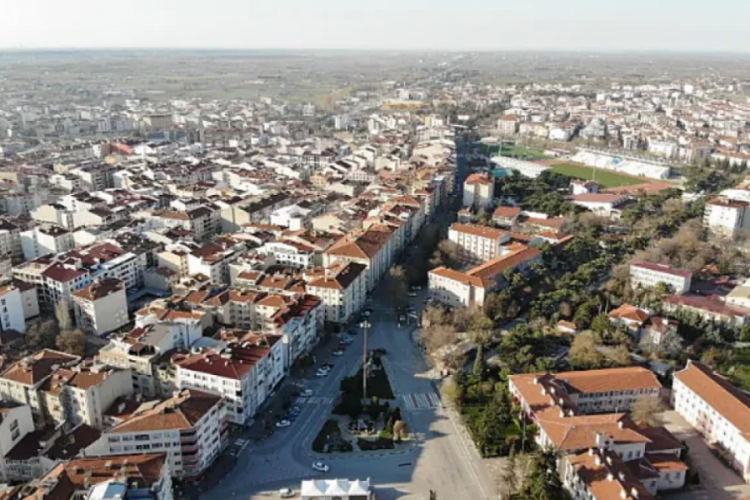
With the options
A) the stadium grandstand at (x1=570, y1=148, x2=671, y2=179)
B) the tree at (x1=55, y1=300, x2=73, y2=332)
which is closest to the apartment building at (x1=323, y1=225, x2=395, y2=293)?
the tree at (x1=55, y1=300, x2=73, y2=332)

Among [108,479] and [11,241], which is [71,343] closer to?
[108,479]

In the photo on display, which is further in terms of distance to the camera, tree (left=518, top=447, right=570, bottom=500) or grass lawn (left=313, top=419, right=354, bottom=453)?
grass lawn (left=313, top=419, right=354, bottom=453)

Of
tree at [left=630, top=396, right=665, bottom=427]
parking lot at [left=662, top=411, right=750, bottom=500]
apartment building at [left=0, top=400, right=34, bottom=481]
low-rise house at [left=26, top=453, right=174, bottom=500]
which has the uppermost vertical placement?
low-rise house at [left=26, top=453, right=174, bottom=500]

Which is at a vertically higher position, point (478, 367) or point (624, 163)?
point (624, 163)

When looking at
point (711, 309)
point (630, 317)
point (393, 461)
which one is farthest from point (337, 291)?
point (711, 309)

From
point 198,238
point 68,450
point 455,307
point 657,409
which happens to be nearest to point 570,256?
point 455,307

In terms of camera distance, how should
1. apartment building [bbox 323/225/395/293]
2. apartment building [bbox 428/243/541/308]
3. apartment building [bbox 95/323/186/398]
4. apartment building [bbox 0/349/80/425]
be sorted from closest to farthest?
apartment building [bbox 0/349/80/425]
apartment building [bbox 95/323/186/398]
apartment building [bbox 428/243/541/308]
apartment building [bbox 323/225/395/293]

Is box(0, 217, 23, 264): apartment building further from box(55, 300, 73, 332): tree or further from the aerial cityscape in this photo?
box(55, 300, 73, 332): tree
